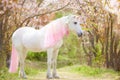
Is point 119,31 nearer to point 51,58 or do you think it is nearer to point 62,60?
point 51,58

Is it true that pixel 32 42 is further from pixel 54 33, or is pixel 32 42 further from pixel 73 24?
pixel 73 24

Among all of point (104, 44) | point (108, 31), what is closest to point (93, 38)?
point (104, 44)

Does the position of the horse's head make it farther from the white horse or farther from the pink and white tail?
the pink and white tail

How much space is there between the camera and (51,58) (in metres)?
8.34

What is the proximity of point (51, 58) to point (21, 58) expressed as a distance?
90 cm

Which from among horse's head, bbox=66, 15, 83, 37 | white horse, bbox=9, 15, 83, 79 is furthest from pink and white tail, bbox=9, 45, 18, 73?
horse's head, bbox=66, 15, 83, 37

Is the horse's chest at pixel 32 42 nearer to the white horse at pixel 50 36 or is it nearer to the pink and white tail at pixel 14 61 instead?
the white horse at pixel 50 36

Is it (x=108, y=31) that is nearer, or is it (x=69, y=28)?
(x=69, y=28)

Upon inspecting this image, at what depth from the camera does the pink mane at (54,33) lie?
26.8 ft

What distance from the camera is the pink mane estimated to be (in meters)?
8.17

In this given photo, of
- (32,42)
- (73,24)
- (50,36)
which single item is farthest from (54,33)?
(32,42)

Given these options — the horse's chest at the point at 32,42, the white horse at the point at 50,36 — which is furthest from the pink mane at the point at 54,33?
the horse's chest at the point at 32,42

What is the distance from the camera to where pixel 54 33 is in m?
8.20

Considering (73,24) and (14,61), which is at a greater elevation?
(73,24)
